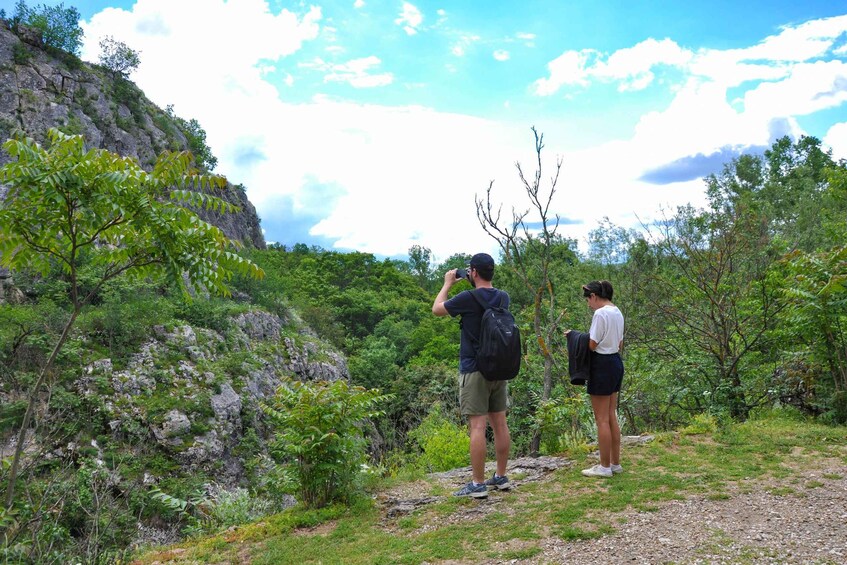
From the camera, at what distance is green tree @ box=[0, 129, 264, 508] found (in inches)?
148

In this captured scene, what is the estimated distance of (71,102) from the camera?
3912 cm

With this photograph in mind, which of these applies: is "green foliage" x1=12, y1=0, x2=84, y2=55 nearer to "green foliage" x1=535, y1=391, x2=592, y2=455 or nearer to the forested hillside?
the forested hillside

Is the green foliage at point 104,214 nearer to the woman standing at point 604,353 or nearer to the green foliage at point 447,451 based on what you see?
the woman standing at point 604,353

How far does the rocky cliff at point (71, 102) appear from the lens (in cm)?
3522

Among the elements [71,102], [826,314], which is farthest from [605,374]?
[71,102]

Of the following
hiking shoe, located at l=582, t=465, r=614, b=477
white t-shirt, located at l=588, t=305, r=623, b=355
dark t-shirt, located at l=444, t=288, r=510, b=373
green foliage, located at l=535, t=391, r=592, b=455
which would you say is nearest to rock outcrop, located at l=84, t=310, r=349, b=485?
green foliage, located at l=535, t=391, r=592, b=455

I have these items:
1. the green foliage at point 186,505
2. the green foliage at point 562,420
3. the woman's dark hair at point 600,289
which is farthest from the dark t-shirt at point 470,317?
the green foliage at point 562,420

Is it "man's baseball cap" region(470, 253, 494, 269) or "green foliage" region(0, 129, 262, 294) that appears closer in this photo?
"green foliage" region(0, 129, 262, 294)

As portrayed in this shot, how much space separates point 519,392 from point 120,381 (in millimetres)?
13815

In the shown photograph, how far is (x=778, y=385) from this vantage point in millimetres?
8508

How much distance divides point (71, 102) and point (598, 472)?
45.5 meters

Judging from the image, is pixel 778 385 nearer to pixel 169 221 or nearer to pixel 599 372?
pixel 599 372

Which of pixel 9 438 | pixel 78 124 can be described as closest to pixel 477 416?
pixel 9 438

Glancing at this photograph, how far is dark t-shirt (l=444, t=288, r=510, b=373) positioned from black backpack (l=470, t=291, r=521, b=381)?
0.08m
